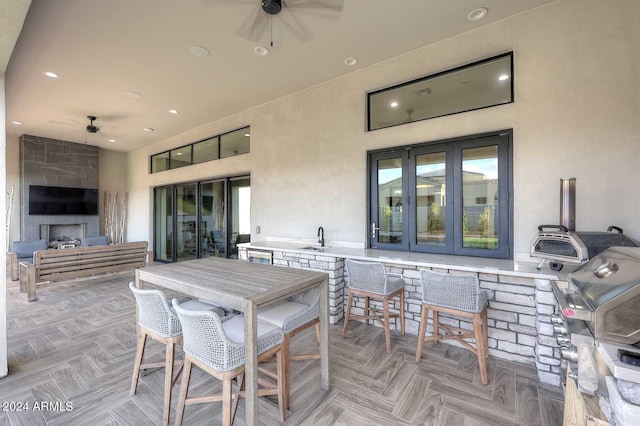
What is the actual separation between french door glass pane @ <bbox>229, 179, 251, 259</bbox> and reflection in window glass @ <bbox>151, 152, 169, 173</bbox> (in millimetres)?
2674

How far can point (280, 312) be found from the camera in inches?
78.4

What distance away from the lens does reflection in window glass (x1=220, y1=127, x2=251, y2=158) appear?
5.31 metres

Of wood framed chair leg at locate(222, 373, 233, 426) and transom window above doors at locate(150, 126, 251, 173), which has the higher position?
transom window above doors at locate(150, 126, 251, 173)

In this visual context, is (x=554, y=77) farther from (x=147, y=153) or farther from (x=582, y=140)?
(x=147, y=153)

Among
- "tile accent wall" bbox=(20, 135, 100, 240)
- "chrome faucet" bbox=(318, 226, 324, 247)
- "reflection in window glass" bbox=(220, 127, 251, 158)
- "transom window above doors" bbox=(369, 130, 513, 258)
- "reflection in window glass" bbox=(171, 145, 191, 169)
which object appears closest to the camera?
"transom window above doors" bbox=(369, 130, 513, 258)

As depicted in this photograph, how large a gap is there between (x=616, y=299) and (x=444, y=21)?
9.75 ft

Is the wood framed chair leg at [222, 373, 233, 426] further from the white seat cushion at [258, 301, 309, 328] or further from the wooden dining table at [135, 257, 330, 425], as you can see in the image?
the white seat cushion at [258, 301, 309, 328]

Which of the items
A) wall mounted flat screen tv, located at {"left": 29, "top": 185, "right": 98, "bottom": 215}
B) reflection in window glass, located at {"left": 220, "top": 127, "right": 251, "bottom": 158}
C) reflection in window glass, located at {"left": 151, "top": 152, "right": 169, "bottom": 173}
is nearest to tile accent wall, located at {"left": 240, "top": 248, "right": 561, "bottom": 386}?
reflection in window glass, located at {"left": 220, "top": 127, "right": 251, "bottom": 158}

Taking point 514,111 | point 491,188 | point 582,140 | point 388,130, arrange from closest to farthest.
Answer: point 582,140 → point 514,111 → point 491,188 → point 388,130

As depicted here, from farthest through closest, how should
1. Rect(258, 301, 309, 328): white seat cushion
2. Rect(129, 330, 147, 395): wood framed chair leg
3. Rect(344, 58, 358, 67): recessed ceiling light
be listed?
1. Rect(344, 58, 358, 67): recessed ceiling light
2. Rect(129, 330, 147, 395): wood framed chair leg
3. Rect(258, 301, 309, 328): white seat cushion

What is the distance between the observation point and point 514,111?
9.20 ft

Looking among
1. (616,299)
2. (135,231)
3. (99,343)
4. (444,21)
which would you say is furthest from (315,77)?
(135,231)

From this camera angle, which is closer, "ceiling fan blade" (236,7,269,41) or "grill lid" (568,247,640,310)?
"grill lid" (568,247,640,310)

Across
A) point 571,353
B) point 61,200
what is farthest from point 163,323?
point 61,200
